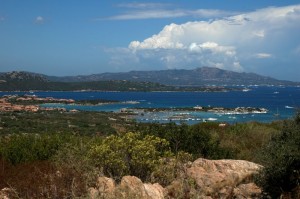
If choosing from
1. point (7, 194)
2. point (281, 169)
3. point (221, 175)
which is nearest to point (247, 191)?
point (221, 175)

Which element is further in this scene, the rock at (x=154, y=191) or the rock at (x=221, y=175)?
the rock at (x=221, y=175)

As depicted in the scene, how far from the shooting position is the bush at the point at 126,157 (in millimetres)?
9695

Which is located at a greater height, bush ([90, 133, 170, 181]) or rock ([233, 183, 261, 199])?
bush ([90, 133, 170, 181])

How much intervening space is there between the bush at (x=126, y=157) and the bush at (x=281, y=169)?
264cm

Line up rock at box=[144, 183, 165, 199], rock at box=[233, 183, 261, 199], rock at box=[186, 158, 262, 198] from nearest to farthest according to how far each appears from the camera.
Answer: rock at box=[144, 183, 165, 199] < rock at box=[186, 158, 262, 198] < rock at box=[233, 183, 261, 199]

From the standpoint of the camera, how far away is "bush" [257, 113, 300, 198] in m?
8.26

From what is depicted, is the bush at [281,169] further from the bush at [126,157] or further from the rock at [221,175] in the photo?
the bush at [126,157]

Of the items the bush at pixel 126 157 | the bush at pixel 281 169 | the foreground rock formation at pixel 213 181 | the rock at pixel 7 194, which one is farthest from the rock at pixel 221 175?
the rock at pixel 7 194

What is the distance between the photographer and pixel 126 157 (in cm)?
1005

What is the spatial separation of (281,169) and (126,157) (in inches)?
147

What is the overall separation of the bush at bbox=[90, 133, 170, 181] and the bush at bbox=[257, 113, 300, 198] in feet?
8.66

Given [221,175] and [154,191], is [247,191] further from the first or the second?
[154,191]

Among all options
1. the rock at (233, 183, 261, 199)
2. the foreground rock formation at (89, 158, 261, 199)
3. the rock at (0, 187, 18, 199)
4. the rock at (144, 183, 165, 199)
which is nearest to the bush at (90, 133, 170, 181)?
the foreground rock formation at (89, 158, 261, 199)

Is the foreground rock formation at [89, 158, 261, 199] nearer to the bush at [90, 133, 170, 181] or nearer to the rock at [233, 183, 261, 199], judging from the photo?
the rock at [233, 183, 261, 199]
